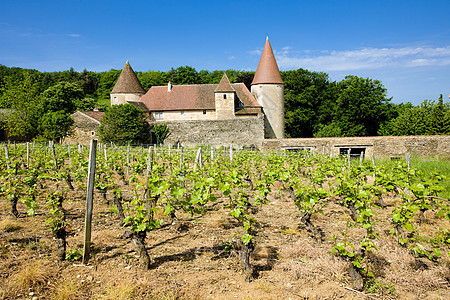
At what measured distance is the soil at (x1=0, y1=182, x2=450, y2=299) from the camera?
360cm

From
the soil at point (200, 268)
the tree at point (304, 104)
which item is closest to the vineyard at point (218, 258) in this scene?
the soil at point (200, 268)

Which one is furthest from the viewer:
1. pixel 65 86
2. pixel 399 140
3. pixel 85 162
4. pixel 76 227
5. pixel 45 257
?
pixel 65 86

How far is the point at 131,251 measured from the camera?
15.3ft

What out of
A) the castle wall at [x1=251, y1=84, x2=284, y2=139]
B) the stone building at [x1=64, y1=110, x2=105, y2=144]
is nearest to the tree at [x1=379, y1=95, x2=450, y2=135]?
the castle wall at [x1=251, y1=84, x2=284, y2=139]

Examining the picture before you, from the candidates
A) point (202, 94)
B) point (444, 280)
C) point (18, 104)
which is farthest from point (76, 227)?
point (18, 104)

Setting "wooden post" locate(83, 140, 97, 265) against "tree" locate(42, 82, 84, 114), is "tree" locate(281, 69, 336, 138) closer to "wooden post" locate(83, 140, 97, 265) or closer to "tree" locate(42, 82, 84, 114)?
"tree" locate(42, 82, 84, 114)

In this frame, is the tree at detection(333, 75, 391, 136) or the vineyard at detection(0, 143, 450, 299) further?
the tree at detection(333, 75, 391, 136)

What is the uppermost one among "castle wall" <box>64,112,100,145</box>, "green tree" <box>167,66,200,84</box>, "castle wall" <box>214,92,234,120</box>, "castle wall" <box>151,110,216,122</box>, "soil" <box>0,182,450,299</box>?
"green tree" <box>167,66,200,84</box>

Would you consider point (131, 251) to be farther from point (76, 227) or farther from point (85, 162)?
point (85, 162)

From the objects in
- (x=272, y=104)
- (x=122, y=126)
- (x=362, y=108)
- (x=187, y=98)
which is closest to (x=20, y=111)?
(x=122, y=126)

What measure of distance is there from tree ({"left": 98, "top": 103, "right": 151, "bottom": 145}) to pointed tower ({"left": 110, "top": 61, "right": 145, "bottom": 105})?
20.5 ft

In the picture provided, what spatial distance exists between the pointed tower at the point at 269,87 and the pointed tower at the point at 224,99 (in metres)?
2.95

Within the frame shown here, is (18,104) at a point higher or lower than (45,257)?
higher

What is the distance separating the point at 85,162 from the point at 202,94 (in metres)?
24.5
